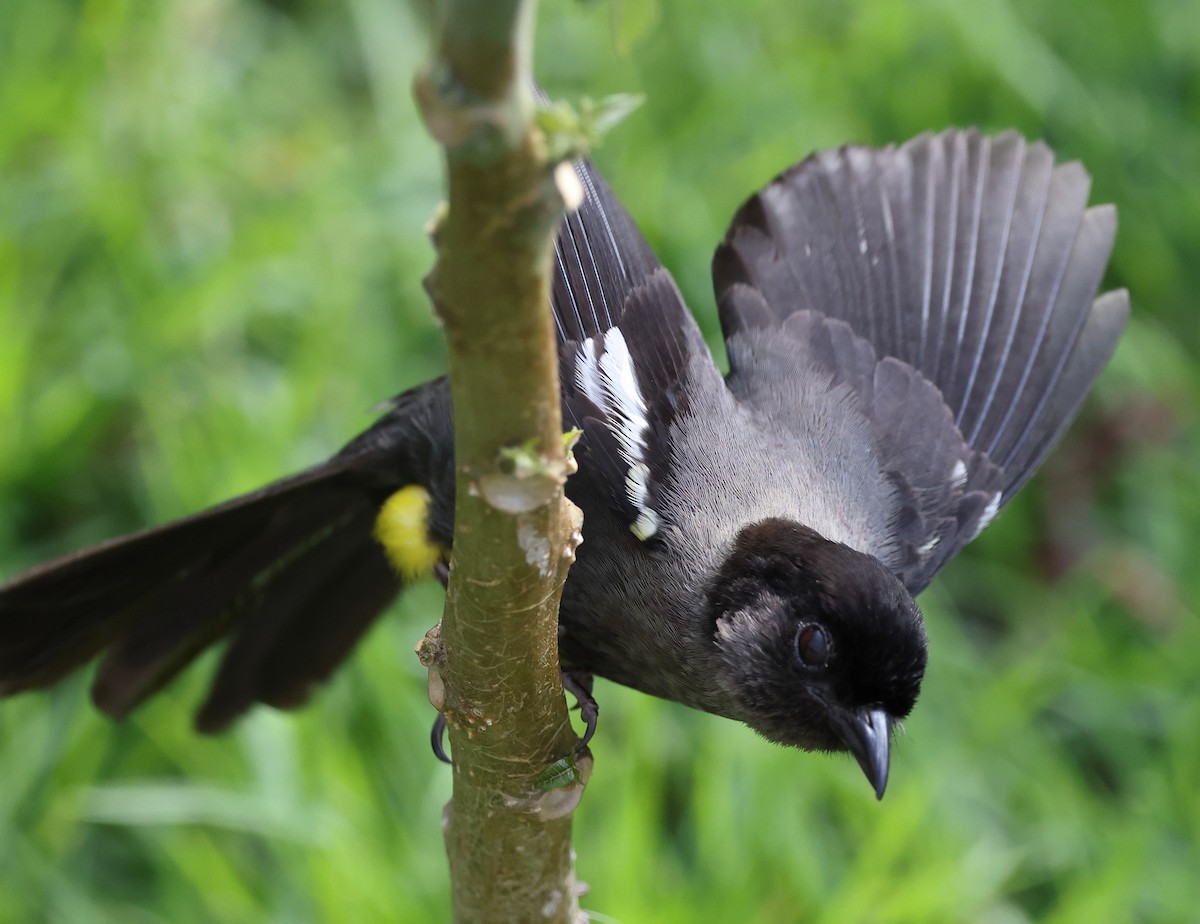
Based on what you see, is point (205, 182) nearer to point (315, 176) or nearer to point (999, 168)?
point (315, 176)

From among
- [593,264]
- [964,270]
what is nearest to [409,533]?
[593,264]

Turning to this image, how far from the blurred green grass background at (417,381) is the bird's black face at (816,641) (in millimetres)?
957

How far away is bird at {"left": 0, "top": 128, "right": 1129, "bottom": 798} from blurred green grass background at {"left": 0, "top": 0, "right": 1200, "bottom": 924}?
595 millimetres

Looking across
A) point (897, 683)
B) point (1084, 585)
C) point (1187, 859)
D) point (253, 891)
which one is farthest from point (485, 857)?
point (1084, 585)

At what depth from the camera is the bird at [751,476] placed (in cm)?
212

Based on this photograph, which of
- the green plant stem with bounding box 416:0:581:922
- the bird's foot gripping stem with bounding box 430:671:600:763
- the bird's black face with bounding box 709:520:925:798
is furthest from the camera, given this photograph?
the bird's foot gripping stem with bounding box 430:671:600:763

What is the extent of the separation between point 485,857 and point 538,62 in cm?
340

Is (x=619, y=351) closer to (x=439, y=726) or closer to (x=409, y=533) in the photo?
(x=409, y=533)

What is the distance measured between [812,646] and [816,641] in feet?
0.04

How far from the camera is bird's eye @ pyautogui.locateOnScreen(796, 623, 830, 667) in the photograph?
81.5 inches

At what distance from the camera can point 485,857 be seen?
5.81ft

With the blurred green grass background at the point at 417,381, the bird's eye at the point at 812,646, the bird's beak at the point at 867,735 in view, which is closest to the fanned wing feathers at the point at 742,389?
the bird's eye at the point at 812,646

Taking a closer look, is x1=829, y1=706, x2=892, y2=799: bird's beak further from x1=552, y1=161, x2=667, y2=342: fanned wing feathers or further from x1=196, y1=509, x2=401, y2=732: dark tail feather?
x1=196, y1=509, x2=401, y2=732: dark tail feather

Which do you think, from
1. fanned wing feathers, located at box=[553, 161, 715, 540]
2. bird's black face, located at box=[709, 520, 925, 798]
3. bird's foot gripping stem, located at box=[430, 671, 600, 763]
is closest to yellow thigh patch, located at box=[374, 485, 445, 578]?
bird's foot gripping stem, located at box=[430, 671, 600, 763]
